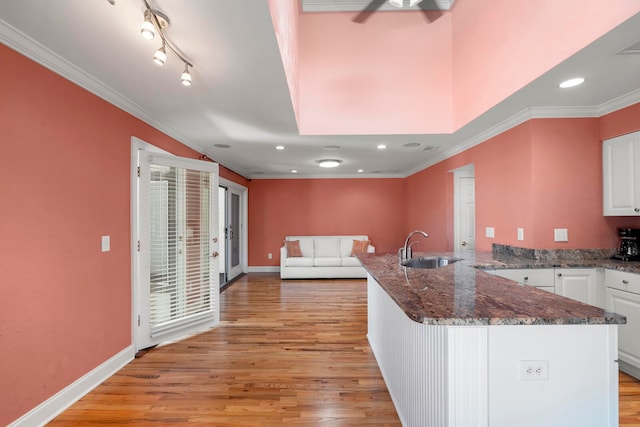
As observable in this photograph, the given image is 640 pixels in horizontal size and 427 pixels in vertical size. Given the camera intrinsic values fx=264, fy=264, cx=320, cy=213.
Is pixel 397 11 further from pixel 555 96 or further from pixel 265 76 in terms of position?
pixel 265 76

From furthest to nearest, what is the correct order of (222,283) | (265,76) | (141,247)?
(222,283) → (141,247) → (265,76)

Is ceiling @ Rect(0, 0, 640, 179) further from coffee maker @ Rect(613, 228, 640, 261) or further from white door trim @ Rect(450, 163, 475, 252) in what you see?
coffee maker @ Rect(613, 228, 640, 261)

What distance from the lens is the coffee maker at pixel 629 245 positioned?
93.7 inches

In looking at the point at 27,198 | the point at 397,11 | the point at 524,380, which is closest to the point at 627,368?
the point at 524,380

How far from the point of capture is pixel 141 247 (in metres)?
2.57

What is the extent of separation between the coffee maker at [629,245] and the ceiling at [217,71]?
3.75ft

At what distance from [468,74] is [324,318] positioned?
10.8 feet

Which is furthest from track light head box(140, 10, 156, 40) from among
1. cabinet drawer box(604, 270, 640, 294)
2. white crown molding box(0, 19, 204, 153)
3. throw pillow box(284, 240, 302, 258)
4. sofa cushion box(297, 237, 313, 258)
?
sofa cushion box(297, 237, 313, 258)

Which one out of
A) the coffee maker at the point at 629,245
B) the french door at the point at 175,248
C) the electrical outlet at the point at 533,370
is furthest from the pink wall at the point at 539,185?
the french door at the point at 175,248

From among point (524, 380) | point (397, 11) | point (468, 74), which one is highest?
point (397, 11)

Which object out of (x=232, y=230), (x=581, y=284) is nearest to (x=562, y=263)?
(x=581, y=284)

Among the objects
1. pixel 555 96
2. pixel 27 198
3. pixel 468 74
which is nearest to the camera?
pixel 27 198

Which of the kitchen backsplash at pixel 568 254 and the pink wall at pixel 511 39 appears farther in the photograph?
the kitchen backsplash at pixel 568 254

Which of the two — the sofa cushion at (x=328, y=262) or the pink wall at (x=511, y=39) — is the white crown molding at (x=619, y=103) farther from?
the sofa cushion at (x=328, y=262)
